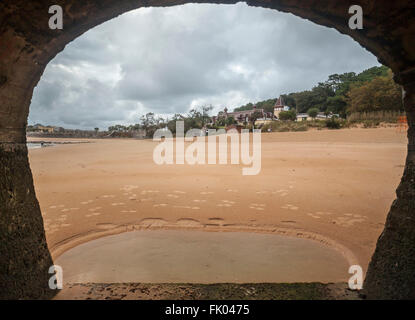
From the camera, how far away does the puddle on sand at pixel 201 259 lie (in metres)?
3.12

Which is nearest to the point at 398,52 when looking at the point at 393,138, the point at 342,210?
the point at 342,210

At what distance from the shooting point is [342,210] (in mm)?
5641

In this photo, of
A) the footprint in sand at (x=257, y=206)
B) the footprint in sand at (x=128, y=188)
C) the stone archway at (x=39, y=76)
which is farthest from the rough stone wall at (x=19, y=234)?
the footprint in sand at (x=128, y=188)

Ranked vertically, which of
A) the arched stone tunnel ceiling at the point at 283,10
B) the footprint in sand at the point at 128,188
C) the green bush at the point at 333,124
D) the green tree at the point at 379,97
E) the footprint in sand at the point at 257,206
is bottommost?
the footprint in sand at the point at 257,206

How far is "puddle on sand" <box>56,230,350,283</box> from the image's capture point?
3.12m

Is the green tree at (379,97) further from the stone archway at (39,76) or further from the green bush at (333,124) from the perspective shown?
the stone archway at (39,76)

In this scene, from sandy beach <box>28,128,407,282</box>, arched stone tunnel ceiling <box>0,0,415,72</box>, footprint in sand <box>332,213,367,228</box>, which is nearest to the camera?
arched stone tunnel ceiling <box>0,0,415,72</box>

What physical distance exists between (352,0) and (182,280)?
3.52m

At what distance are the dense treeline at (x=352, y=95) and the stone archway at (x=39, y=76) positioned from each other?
2458 centimetres

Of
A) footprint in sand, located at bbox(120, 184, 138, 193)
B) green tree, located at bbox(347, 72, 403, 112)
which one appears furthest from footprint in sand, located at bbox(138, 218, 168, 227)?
green tree, located at bbox(347, 72, 403, 112)

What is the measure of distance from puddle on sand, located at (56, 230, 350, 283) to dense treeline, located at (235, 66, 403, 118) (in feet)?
79.3

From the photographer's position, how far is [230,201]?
6539mm

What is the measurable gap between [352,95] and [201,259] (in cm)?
4923

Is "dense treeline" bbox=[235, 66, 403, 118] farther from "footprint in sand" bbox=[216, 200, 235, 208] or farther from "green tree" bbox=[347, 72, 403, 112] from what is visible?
"footprint in sand" bbox=[216, 200, 235, 208]
